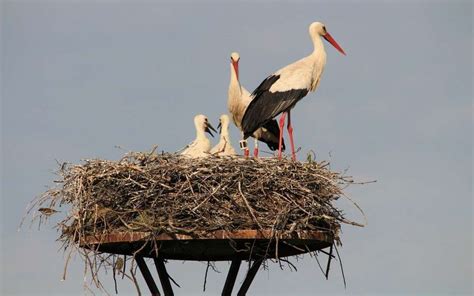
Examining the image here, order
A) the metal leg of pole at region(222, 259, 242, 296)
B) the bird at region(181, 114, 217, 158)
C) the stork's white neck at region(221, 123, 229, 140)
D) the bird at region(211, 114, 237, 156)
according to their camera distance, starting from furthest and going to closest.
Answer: the stork's white neck at region(221, 123, 229, 140) → the bird at region(211, 114, 237, 156) → the bird at region(181, 114, 217, 158) → the metal leg of pole at region(222, 259, 242, 296)

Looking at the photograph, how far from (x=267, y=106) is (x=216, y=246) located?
235 cm

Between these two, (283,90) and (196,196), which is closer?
(196,196)

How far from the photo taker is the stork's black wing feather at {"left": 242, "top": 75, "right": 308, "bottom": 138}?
9.76m

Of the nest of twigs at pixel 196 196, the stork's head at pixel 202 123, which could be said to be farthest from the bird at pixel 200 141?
the nest of twigs at pixel 196 196

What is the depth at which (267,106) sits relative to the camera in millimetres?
9812

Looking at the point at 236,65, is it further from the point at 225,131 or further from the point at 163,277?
the point at 163,277

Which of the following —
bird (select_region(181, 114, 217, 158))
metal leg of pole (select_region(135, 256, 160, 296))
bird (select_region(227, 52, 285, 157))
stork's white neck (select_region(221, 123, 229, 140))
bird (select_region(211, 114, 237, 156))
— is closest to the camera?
metal leg of pole (select_region(135, 256, 160, 296))

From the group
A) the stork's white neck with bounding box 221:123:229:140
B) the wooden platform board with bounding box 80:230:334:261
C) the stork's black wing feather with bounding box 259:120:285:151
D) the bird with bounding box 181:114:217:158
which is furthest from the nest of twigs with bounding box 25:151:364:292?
the stork's black wing feather with bounding box 259:120:285:151

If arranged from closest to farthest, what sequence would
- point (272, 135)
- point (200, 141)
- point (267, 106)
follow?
point (267, 106) < point (200, 141) < point (272, 135)

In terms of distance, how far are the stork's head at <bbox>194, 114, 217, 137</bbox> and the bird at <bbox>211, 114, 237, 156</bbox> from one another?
0.13 m

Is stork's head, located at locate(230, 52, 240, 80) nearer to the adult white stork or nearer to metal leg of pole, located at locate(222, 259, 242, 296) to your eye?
the adult white stork

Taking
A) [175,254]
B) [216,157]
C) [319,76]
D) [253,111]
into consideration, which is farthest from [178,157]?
[319,76]

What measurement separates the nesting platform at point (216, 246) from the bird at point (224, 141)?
1.95m

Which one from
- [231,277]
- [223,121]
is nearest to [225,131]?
[223,121]
